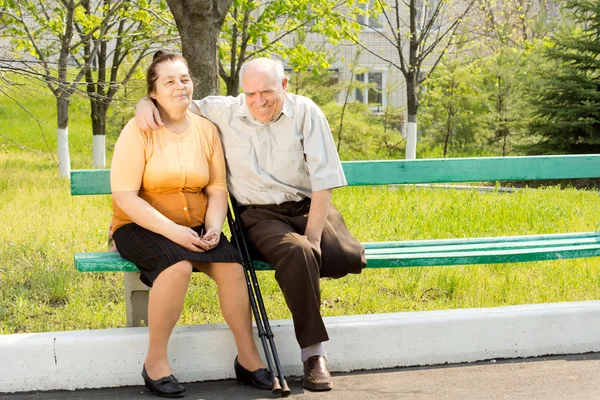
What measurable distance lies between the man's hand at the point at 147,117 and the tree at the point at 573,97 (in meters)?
11.0

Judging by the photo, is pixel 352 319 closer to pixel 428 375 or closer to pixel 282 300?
pixel 428 375

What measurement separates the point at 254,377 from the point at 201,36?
11.4 feet

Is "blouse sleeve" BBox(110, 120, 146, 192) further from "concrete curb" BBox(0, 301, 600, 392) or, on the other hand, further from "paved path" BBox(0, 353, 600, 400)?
"paved path" BBox(0, 353, 600, 400)

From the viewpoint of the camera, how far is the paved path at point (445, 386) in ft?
12.6

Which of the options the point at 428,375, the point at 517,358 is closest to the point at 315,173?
the point at 428,375

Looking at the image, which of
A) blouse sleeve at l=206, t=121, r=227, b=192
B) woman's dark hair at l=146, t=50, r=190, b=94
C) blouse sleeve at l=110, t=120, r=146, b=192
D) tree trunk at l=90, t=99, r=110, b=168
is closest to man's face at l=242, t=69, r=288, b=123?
blouse sleeve at l=206, t=121, r=227, b=192

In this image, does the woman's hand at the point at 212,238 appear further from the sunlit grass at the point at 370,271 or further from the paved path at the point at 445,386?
the sunlit grass at the point at 370,271

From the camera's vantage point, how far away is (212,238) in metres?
3.95

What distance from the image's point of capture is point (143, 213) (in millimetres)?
3920

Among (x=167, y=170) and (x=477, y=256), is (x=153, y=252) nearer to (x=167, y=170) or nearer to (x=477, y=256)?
(x=167, y=170)

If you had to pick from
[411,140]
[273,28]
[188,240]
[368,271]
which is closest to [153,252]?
[188,240]

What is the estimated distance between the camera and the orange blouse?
13.1 feet

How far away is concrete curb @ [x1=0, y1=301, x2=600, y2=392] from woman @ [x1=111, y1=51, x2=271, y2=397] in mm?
177

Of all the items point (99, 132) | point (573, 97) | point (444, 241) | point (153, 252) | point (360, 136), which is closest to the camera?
point (153, 252)
